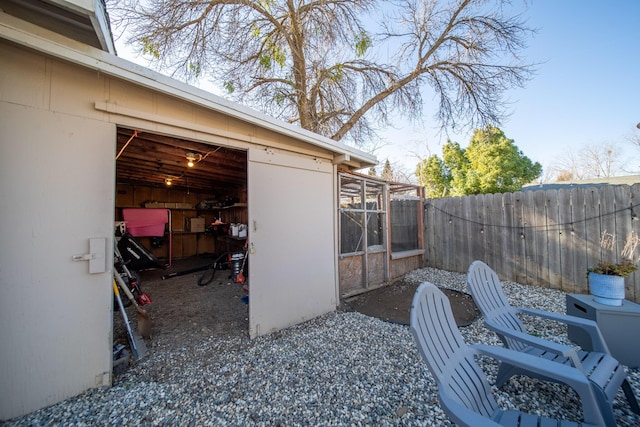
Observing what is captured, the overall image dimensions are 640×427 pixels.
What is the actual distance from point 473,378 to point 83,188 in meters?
3.15

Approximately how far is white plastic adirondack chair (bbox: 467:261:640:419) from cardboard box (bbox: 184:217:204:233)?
8314 mm

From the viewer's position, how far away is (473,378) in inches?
57.5

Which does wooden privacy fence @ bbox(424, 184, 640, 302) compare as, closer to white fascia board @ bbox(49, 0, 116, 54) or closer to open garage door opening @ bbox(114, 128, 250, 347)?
open garage door opening @ bbox(114, 128, 250, 347)

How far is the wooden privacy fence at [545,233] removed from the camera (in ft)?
12.0

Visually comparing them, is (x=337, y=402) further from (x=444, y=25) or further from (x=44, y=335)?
(x=444, y=25)

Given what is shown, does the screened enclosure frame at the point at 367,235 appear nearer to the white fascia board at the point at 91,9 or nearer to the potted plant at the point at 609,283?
the potted plant at the point at 609,283

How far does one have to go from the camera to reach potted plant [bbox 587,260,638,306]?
7.40 feet

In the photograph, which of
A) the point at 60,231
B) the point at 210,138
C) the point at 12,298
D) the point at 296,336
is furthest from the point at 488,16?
the point at 12,298

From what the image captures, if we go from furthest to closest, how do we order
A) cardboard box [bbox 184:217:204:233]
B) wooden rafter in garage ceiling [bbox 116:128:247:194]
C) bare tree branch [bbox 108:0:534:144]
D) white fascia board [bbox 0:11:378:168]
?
cardboard box [bbox 184:217:204:233] < bare tree branch [bbox 108:0:534:144] < wooden rafter in garage ceiling [bbox 116:128:247:194] < white fascia board [bbox 0:11:378:168]

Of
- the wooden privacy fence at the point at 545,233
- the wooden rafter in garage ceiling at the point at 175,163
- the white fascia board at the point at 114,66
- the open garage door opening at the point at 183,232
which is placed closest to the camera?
the white fascia board at the point at 114,66

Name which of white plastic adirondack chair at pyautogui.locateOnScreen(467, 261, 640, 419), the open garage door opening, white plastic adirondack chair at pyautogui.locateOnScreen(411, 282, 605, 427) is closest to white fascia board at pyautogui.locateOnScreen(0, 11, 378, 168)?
the open garage door opening

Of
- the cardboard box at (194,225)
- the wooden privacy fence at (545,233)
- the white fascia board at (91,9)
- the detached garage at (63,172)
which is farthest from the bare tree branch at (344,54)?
the cardboard box at (194,225)

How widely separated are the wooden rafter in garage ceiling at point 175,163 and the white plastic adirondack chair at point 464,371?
11.0 ft

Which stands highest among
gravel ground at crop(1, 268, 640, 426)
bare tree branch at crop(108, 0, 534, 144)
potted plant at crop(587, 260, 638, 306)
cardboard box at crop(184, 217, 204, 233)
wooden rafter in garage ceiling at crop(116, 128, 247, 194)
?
bare tree branch at crop(108, 0, 534, 144)
